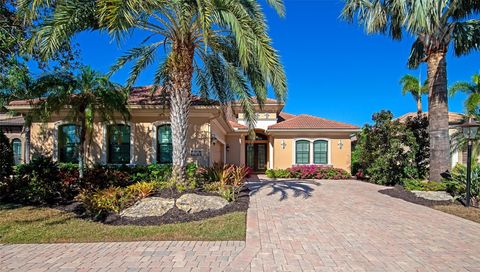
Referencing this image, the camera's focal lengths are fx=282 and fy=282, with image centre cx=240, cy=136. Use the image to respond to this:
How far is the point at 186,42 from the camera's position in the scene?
30.3ft

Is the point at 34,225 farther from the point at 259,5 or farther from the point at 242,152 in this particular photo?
the point at 242,152

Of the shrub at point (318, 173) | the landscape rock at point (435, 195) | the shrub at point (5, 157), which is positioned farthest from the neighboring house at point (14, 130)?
the landscape rock at point (435, 195)

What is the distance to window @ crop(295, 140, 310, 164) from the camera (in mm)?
20797

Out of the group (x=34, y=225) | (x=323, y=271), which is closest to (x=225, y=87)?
(x=34, y=225)

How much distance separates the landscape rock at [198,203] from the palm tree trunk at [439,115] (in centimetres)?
953

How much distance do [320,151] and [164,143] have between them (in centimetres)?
1187

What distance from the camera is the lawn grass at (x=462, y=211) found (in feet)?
27.1

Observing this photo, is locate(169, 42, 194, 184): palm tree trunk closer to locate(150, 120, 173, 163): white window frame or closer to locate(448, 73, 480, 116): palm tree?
locate(150, 120, 173, 163): white window frame

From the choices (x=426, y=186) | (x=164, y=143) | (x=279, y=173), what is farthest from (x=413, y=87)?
(x=164, y=143)

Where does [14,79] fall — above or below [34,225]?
above

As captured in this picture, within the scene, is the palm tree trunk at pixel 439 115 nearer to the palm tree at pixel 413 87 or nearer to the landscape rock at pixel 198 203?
the landscape rock at pixel 198 203

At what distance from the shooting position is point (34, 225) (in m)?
7.21

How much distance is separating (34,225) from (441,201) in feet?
42.7

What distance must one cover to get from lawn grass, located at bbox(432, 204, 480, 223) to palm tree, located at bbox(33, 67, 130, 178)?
474 inches
